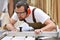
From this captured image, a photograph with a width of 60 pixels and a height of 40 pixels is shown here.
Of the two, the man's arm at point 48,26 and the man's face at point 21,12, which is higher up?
the man's face at point 21,12

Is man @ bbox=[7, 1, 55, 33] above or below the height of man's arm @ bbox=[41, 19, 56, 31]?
above

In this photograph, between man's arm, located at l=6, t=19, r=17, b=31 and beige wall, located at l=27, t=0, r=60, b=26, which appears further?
beige wall, located at l=27, t=0, r=60, b=26

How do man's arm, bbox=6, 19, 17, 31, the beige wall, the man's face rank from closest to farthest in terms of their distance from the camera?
the man's face, man's arm, bbox=6, 19, 17, 31, the beige wall

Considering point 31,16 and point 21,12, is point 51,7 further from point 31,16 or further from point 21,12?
point 21,12

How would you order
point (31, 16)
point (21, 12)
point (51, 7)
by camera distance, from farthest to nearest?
point (51, 7) → point (31, 16) → point (21, 12)

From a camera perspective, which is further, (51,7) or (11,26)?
(51,7)

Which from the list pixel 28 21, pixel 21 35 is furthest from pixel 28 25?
pixel 21 35

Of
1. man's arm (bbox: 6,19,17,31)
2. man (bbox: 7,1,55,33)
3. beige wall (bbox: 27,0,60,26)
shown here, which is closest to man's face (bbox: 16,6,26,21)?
man (bbox: 7,1,55,33)

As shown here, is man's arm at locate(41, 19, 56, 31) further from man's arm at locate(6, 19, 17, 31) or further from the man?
man's arm at locate(6, 19, 17, 31)

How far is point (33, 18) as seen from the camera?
5.52 ft

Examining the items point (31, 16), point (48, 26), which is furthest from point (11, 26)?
point (48, 26)

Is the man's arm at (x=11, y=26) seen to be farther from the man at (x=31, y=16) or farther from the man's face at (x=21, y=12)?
the man's face at (x=21, y=12)

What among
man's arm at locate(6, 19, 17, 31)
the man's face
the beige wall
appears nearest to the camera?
the man's face

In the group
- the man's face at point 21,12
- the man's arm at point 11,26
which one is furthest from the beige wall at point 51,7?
the man's face at point 21,12
